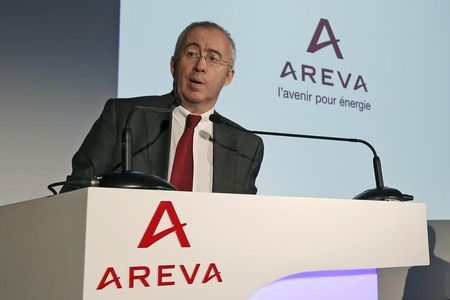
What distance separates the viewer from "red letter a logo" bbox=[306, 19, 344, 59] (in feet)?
8.37

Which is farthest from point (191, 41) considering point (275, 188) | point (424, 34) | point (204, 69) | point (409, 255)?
point (424, 34)

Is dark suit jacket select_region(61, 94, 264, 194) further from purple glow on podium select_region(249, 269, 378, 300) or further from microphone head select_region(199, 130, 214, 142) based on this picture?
purple glow on podium select_region(249, 269, 378, 300)

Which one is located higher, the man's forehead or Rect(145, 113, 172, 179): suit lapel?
the man's forehead

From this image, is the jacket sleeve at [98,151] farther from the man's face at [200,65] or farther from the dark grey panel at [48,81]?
the dark grey panel at [48,81]

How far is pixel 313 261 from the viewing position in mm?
1039

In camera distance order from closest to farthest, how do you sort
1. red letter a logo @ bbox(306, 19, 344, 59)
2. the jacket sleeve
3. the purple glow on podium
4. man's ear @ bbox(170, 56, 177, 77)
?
the purple glow on podium < the jacket sleeve < man's ear @ bbox(170, 56, 177, 77) < red letter a logo @ bbox(306, 19, 344, 59)

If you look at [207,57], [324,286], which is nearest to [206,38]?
[207,57]

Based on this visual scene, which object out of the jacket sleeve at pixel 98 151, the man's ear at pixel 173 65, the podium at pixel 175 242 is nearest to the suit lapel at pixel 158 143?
the jacket sleeve at pixel 98 151

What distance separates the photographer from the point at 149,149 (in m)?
1.78

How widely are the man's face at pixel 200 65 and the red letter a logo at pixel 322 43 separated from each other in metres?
0.75

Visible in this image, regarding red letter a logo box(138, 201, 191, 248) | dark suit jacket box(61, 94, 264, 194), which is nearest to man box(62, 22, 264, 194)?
dark suit jacket box(61, 94, 264, 194)

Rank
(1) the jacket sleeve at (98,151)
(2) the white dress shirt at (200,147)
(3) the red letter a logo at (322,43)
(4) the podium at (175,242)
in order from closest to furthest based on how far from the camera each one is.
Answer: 1. (4) the podium at (175,242)
2. (1) the jacket sleeve at (98,151)
3. (2) the white dress shirt at (200,147)
4. (3) the red letter a logo at (322,43)

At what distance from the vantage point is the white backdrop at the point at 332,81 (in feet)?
7.09

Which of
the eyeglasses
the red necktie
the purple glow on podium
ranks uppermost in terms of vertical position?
the eyeglasses
